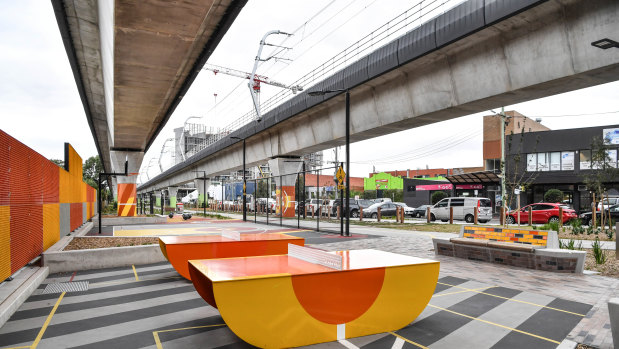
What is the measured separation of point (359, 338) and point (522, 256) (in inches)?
265

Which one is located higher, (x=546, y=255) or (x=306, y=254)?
(x=306, y=254)

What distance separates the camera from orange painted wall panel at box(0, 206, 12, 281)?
637 centimetres

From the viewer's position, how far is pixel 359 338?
5.19 meters

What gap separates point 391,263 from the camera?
217 inches

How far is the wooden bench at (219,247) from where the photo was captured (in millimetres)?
8344

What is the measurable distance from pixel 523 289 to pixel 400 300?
12.4 feet

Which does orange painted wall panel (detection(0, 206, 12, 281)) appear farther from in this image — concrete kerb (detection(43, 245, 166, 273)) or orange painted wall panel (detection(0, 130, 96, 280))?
concrete kerb (detection(43, 245, 166, 273))

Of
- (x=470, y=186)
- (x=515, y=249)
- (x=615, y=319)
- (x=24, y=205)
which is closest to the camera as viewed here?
(x=615, y=319)

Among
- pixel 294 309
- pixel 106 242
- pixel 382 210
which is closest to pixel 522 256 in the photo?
pixel 294 309

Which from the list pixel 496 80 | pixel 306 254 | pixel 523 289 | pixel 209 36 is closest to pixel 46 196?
pixel 209 36

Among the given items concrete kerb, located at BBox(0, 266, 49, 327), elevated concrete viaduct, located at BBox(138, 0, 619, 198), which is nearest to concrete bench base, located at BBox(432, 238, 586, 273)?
elevated concrete viaduct, located at BBox(138, 0, 619, 198)

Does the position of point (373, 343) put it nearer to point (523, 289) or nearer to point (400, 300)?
point (400, 300)

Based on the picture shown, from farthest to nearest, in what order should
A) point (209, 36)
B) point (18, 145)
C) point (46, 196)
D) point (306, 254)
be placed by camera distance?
point (46, 196)
point (209, 36)
point (18, 145)
point (306, 254)

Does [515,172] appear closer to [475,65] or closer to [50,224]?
[475,65]
